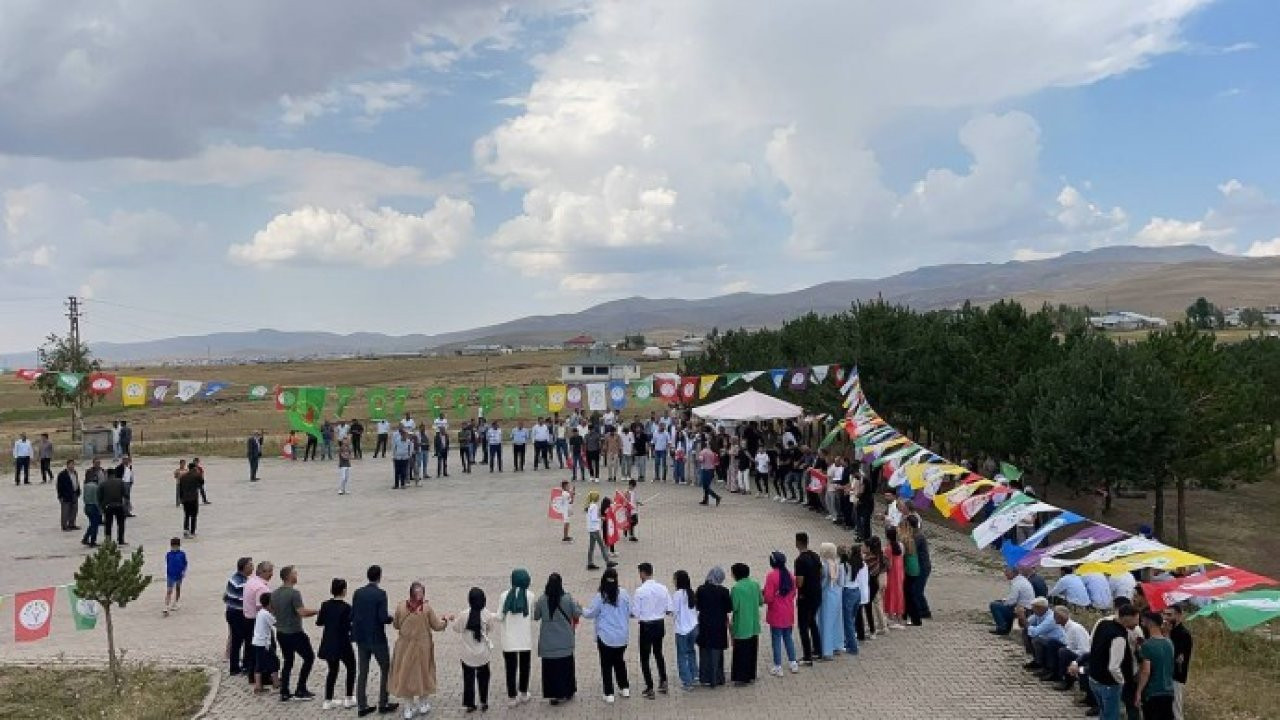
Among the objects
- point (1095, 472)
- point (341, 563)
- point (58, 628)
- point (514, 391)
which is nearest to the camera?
point (58, 628)

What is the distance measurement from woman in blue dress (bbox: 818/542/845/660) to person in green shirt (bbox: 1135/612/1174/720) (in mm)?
3720

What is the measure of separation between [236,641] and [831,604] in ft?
24.5

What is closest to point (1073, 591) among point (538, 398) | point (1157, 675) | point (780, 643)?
point (1157, 675)

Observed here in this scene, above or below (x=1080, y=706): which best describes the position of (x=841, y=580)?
above

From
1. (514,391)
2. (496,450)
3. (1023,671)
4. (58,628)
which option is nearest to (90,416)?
(514,391)

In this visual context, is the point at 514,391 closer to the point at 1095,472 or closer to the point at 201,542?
the point at 201,542

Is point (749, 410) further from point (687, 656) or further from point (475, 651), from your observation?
point (475, 651)

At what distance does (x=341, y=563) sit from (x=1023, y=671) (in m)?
12.1

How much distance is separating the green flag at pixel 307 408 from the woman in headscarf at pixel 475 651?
2459 centimetres

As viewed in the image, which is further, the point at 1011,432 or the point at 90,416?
the point at 90,416

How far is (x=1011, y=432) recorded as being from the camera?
82.3ft

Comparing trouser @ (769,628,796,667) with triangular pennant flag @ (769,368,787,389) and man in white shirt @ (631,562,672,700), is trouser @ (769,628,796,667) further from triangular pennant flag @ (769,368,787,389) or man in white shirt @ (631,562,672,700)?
triangular pennant flag @ (769,368,787,389)

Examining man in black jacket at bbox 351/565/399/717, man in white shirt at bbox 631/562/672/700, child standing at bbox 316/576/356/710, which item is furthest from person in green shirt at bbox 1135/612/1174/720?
child standing at bbox 316/576/356/710

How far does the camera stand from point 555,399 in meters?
33.0
